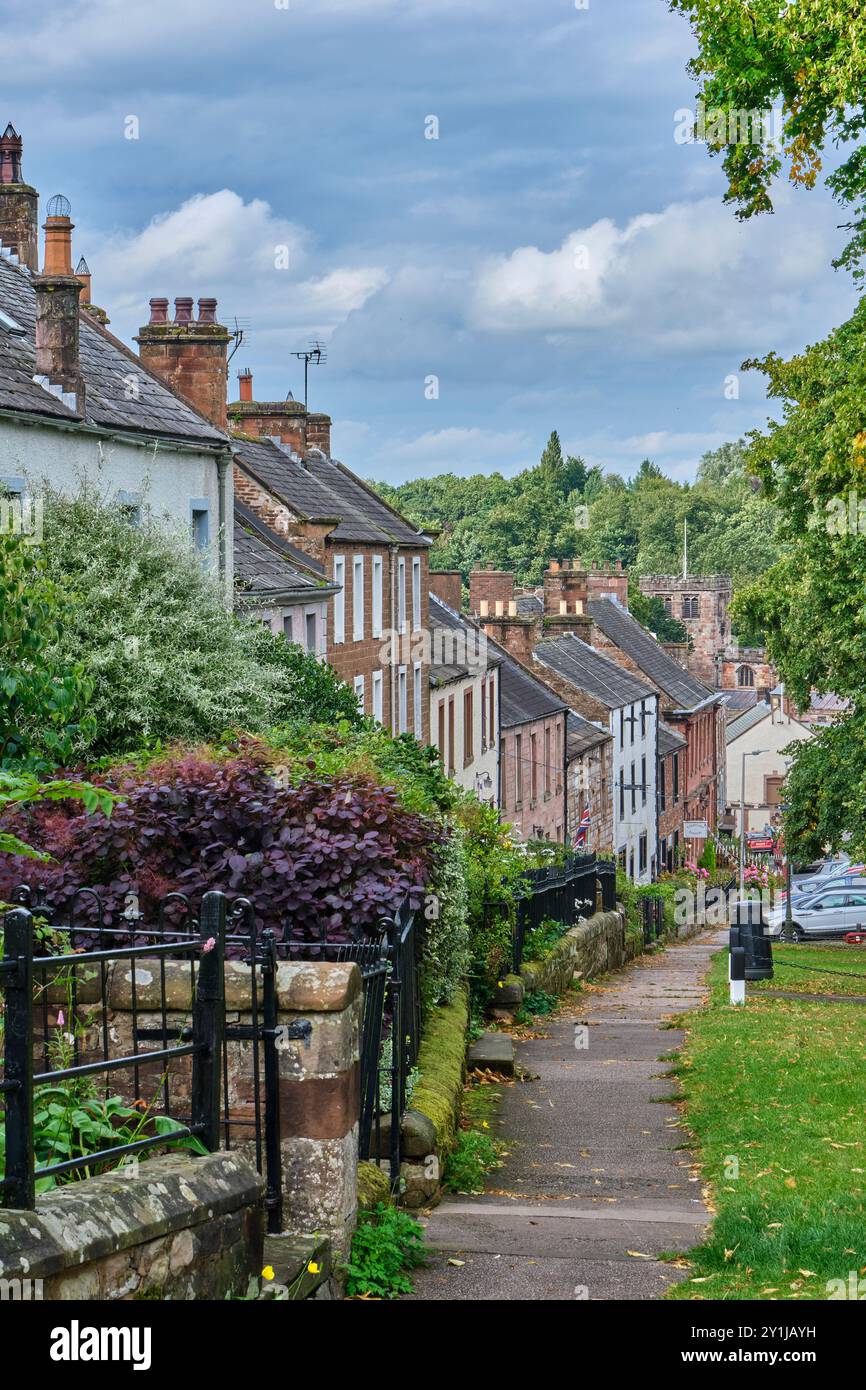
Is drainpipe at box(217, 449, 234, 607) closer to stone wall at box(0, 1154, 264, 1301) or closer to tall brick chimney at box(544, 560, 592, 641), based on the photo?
stone wall at box(0, 1154, 264, 1301)

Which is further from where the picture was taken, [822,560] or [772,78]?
[822,560]

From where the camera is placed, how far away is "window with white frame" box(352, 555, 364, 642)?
35.2 m

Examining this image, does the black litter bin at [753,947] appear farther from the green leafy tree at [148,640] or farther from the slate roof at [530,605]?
the slate roof at [530,605]

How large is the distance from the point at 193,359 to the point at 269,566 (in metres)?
4.70

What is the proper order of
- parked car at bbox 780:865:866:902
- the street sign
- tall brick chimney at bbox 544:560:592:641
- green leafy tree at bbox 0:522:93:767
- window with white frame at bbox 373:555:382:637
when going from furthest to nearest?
the street sign
tall brick chimney at bbox 544:560:592:641
parked car at bbox 780:865:866:902
window with white frame at bbox 373:555:382:637
green leafy tree at bbox 0:522:93:767

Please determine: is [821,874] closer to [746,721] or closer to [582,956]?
[746,721]

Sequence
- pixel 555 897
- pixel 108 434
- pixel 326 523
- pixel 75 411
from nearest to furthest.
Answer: pixel 75 411, pixel 108 434, pixel 555 897, pixel 326 523

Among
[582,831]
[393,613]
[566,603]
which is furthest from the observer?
[566,603]

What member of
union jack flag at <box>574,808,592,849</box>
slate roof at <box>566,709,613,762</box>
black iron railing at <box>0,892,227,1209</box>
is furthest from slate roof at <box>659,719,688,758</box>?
black iron railing at <box>0,892,227,1209</box>

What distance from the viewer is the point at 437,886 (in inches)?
473

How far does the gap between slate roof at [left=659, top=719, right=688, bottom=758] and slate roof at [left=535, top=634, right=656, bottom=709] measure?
10.5 feet

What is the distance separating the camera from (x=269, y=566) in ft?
96.9

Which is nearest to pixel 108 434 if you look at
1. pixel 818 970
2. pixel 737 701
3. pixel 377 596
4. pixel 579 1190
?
pixel 579 1190

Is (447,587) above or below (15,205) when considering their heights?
below
